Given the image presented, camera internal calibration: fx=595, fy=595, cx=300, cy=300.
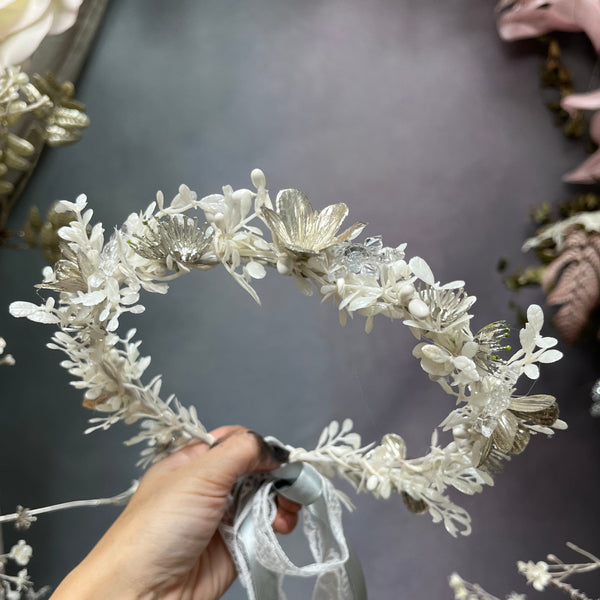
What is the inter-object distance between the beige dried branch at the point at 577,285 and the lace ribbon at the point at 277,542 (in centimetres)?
36

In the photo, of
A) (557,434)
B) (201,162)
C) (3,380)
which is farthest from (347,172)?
(3,380)

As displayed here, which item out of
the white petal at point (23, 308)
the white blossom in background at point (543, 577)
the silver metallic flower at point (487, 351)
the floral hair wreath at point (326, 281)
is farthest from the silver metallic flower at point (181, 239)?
the white blossom in background at point (543, 577)

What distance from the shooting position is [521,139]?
80 centimetres

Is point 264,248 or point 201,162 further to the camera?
point 201,162

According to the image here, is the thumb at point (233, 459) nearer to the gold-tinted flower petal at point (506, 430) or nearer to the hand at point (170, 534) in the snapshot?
the hand at point (170, 534)

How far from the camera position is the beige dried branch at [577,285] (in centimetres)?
72

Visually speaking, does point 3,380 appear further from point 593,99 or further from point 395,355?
point 593,99

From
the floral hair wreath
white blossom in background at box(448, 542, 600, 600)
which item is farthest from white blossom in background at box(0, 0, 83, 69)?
white blossom in background at box(448, 542, 600, 600)

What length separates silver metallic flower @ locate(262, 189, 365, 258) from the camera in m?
0.47

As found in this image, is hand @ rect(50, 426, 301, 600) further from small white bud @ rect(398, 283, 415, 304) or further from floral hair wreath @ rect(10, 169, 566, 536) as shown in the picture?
small white bud @ rect(398, 283, 415, 304)

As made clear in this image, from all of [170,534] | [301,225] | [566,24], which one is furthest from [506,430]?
[566,24]

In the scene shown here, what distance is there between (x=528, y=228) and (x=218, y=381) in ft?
1.61

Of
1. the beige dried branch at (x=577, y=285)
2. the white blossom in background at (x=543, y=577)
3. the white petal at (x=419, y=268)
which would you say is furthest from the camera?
the beige dried branch at (x=577, y=285)

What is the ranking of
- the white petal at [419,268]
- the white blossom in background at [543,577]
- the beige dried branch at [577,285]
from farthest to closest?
1. the beige dried branch at [577,285]
2. the white blossom in background at [543,577]
3. the white petal at [419,268]
